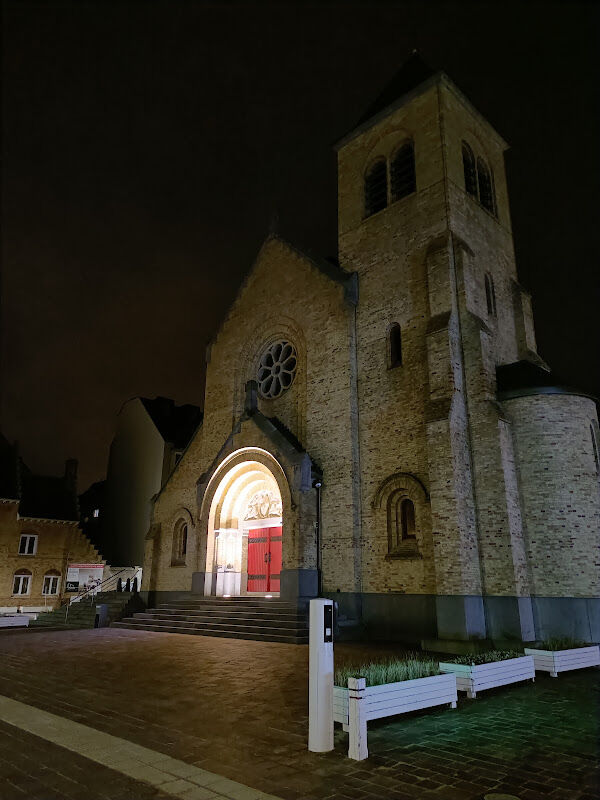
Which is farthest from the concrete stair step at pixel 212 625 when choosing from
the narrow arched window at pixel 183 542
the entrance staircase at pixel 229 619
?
the narrow arched window at pixel 183 542

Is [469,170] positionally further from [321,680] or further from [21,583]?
[21,583]

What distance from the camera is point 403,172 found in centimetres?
2023

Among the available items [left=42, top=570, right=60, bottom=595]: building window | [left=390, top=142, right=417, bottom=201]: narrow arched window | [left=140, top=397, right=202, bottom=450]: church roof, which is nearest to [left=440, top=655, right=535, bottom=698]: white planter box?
[left=390, top=142, right=417, bottom=201]: narrow arched window

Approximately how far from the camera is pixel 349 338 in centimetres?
1873

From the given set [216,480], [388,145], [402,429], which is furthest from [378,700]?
[388,145]

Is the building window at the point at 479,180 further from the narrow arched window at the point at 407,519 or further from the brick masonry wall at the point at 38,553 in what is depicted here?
the brick masonry wall at the point at 38,553

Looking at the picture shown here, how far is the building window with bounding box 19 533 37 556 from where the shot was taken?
30.1 metres

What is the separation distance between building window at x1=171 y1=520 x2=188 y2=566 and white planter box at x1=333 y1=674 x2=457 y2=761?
644 inches

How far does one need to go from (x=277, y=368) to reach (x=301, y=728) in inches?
624

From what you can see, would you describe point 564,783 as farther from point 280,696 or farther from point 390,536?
point 390,536

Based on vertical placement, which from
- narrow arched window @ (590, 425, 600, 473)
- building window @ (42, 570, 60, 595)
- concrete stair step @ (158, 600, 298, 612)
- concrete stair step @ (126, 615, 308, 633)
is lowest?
concrete stair step @ (126, 615, 308, 633)

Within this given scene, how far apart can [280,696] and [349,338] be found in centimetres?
1249

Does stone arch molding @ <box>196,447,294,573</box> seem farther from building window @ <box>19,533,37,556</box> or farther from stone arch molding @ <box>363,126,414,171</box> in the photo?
building window @ <box>19,533,37,556</box>

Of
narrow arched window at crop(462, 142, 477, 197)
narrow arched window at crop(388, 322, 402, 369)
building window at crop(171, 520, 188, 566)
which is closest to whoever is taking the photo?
narrow arched window at crop(388, 322, 402, 369)
